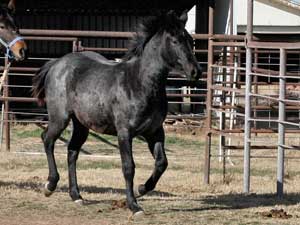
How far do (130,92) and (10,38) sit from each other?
1.95m

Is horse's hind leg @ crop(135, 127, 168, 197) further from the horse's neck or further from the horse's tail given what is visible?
the horse's tail

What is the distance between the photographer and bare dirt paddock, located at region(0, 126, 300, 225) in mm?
8664

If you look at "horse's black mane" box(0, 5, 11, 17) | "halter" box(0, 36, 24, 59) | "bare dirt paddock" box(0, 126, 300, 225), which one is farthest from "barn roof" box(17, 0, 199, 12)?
"halter" box(0, 36, 24, 59)

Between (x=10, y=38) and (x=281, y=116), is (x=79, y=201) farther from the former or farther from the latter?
(x=281, y=116)

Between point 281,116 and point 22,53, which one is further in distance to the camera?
point 281,116

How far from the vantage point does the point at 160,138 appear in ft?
30.0

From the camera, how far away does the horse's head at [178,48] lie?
860cm

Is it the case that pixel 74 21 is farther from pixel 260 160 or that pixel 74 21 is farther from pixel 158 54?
pixel 158 54

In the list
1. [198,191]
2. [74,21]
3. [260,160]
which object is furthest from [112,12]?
[198,191]

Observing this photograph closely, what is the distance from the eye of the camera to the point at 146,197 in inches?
406

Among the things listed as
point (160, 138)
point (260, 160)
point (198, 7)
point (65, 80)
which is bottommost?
point (260, 160)

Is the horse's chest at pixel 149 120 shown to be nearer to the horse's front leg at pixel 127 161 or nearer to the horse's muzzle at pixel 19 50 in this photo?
the horse's front leg at pixel 127 161

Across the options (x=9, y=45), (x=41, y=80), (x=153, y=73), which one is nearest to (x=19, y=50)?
(x=9, y=45)

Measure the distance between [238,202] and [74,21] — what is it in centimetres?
1579
